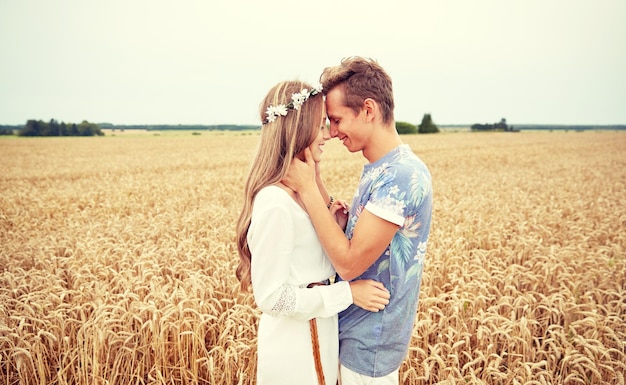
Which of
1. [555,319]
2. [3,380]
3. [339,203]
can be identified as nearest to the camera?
[339,203]

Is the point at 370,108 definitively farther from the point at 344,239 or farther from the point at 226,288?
the point at 226,288

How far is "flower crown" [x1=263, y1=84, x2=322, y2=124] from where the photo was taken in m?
1.84

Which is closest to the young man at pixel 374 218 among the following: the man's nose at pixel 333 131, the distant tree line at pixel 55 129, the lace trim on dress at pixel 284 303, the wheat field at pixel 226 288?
the man's nose at pixel 333 131

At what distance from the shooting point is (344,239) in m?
1.77

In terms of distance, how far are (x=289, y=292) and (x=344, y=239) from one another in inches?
14.3

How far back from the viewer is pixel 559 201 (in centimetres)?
1039

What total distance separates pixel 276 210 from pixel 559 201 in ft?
36.6

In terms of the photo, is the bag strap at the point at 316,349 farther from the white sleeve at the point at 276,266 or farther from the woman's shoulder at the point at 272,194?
the woman's shoulder at the point at 272,194

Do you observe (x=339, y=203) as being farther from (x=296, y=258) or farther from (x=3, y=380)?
(x=3, y=380)

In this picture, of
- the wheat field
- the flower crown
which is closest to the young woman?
the flower crown

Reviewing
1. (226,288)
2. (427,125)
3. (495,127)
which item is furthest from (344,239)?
(495,127)

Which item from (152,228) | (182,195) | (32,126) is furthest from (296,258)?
(32,126)

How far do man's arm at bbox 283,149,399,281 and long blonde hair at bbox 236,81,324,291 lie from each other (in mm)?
163

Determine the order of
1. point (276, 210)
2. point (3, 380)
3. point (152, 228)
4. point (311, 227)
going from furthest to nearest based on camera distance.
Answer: point (152, 228) < point (3, 380) < point (311, 227) < point (276, 210)
